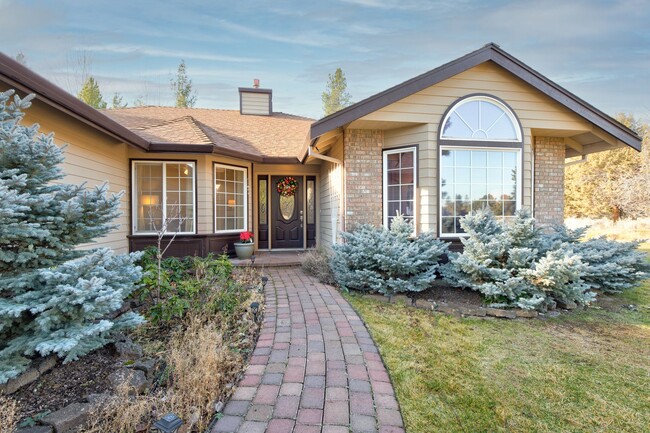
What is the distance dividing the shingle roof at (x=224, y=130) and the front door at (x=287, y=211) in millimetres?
1064

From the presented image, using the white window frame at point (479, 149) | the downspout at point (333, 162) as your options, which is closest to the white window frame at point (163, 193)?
the downspout at point (333, 162)

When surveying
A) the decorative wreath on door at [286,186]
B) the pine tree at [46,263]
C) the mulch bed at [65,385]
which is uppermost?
the decorative wreath on door at [286,186]

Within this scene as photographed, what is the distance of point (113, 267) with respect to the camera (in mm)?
2744

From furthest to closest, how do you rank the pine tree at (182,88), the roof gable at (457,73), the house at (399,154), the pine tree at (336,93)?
the pine tree at (336,93) < the pine tree at (182,88) < the house at (399,154) < the roof gable at (457,73)

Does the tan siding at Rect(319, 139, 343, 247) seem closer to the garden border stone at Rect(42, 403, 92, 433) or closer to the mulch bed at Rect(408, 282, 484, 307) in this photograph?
the mulch bed at Rect(408, 282, 484, 307)

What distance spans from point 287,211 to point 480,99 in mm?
5774

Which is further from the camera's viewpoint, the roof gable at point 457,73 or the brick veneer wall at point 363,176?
the brick veneer wall at point 363,176

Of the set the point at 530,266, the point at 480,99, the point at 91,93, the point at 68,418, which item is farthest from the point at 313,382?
the point at 91,93

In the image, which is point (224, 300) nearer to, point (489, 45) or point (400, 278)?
point (400, 278)

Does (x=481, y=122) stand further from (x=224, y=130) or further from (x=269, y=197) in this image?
(x=224, y=130)

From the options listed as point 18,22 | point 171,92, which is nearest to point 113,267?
point 18,22

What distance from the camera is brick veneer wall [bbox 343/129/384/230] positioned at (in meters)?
6.45

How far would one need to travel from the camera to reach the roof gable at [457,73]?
222 inches

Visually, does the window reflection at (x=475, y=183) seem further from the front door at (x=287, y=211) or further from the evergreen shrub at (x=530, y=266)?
the front door at (x=287, y=211)
